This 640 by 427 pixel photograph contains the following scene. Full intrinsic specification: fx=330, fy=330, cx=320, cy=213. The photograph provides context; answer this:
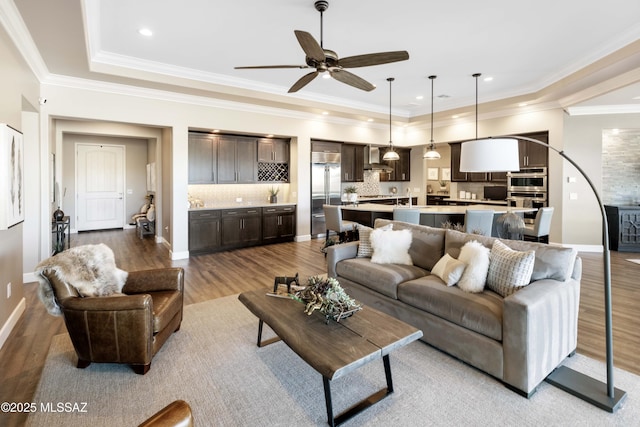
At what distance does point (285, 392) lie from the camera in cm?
221

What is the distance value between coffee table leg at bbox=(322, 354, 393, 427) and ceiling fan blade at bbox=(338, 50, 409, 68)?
99.2 inches

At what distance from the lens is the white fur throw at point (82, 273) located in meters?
2.32

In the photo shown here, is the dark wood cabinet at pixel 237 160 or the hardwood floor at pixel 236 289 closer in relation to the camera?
the hardwood floor at pixel 236 289

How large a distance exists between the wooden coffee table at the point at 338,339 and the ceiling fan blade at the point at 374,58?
224 cm

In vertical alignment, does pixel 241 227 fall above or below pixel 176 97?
below

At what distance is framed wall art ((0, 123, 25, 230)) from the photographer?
278cm

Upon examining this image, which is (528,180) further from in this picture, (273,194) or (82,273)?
(82,273)

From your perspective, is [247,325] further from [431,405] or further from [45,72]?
[45,72]

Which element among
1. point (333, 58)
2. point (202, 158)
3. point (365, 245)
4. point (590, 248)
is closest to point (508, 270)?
point (365, 245)

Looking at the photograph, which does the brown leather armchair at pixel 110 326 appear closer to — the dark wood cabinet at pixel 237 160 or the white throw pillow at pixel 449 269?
the white throw pillow at pixel 449 269

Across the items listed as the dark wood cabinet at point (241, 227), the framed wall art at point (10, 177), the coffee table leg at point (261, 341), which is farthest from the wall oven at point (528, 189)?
the framed wall art at point (10, 177)

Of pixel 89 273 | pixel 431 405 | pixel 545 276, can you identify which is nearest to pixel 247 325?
pixel 89 273

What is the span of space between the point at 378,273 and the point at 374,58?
205cm

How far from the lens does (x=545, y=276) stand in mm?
2518
